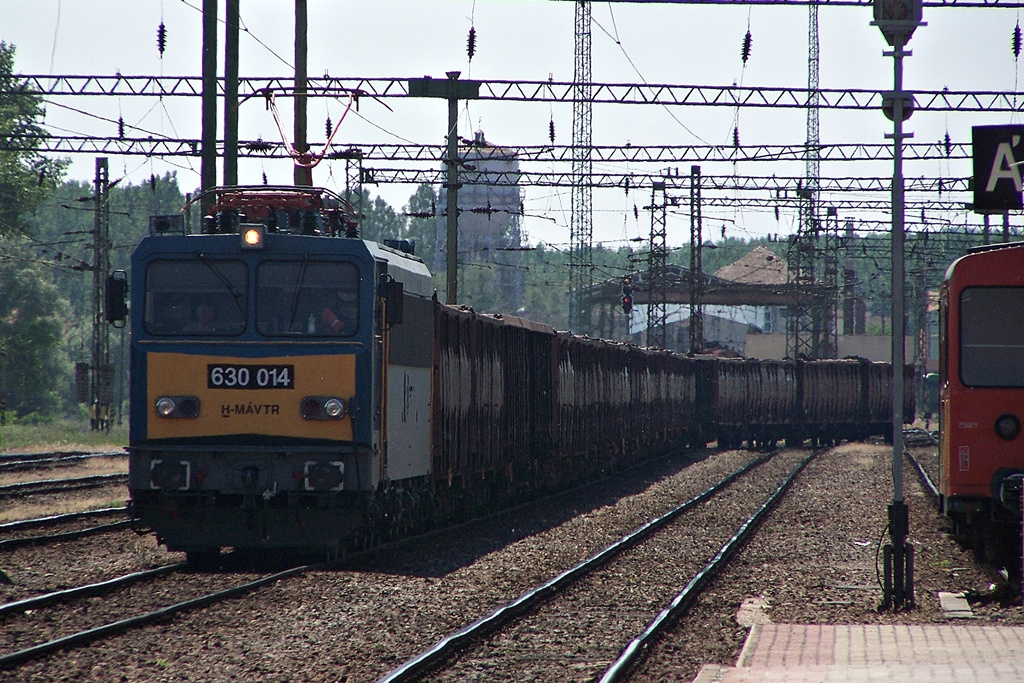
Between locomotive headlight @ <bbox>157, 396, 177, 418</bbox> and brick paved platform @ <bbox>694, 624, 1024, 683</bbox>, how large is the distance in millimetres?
5735

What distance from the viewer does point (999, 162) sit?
13.3m

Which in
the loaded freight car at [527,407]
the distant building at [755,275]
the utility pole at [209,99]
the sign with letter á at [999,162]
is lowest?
the loaded freight car at [527,407]

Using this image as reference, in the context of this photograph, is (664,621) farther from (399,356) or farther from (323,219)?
(323,219)

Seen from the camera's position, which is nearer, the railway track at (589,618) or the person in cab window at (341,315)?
the railway track at (589,618)

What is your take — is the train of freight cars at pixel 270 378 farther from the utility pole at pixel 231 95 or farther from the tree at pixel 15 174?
the tree at pixel 15 174

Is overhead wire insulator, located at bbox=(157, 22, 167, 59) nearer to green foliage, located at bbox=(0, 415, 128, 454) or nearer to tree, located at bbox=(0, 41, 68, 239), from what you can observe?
green foliage, located at bbox=(0, 415, 128, 454)

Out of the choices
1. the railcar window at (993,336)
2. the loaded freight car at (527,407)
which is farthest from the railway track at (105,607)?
the railcar window at (993,336)

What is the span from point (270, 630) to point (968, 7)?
16853mm

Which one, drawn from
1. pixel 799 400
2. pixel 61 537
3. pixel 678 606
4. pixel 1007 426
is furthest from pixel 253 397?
pixel 799 400

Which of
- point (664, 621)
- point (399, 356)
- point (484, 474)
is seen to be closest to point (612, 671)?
point (664, 621)

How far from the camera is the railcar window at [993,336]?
1211 cm

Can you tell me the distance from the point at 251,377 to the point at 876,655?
20.8 feet

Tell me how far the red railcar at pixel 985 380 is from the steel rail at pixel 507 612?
3.74m

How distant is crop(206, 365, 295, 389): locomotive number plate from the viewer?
1235 cm
